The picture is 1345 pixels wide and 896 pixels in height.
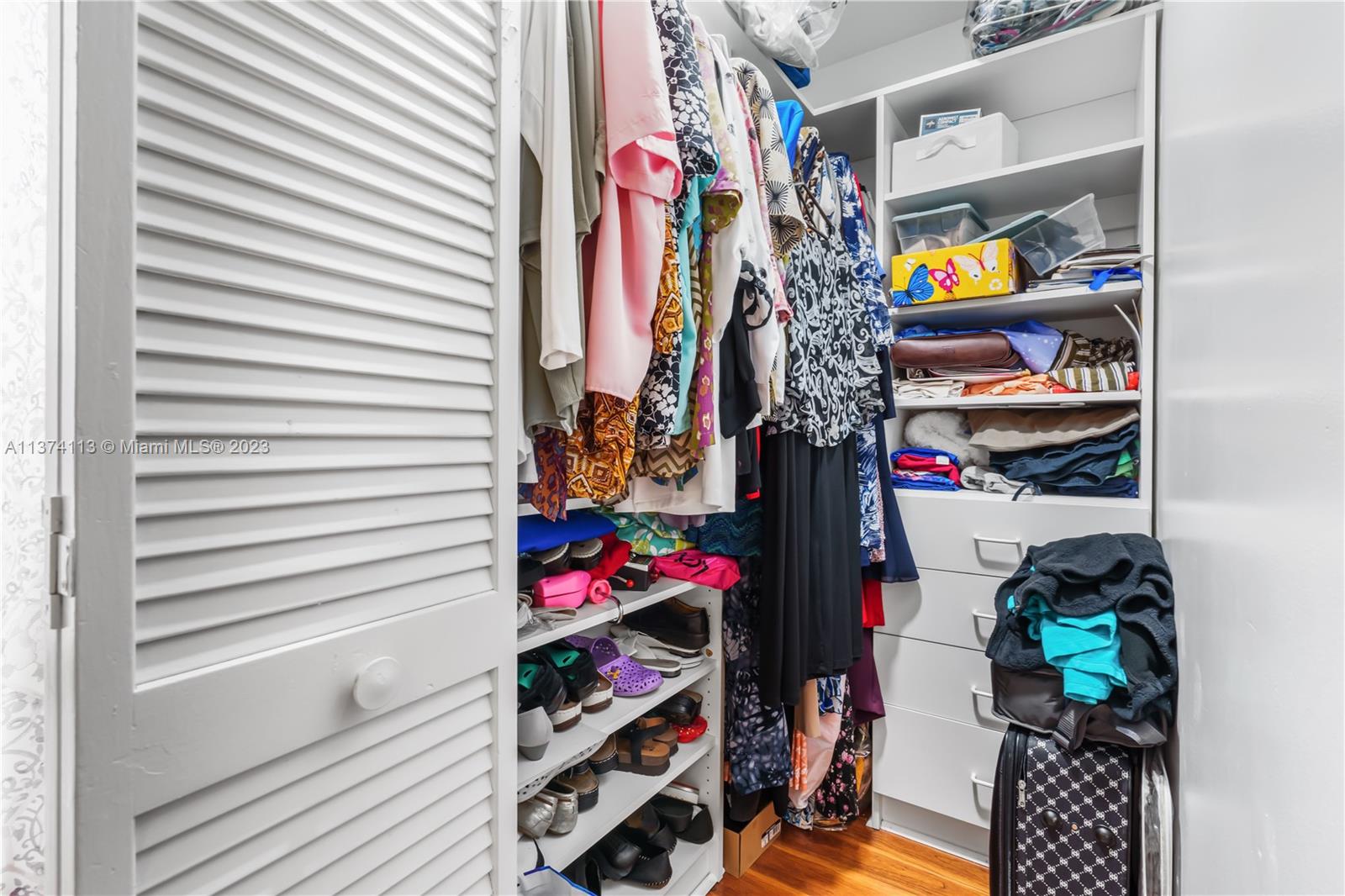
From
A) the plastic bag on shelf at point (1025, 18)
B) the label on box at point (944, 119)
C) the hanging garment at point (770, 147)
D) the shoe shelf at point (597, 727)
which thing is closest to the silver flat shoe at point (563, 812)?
the shoe shelf at point (597, 727)

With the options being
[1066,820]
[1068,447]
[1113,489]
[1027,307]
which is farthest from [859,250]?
[1066,820]

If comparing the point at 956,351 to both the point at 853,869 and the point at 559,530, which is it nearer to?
the point at 559,530

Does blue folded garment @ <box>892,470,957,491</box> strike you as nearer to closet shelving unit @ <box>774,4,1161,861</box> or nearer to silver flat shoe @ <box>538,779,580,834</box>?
closet shelving unit @ <box>774,4,1161,861</box>

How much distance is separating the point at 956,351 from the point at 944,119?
67 centimetres

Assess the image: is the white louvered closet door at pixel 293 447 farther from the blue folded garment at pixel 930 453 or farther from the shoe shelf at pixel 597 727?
the blue folded garment at pixel 930 453

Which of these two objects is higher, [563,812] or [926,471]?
[926,471]

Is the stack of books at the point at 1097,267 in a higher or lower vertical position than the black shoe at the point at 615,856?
higher

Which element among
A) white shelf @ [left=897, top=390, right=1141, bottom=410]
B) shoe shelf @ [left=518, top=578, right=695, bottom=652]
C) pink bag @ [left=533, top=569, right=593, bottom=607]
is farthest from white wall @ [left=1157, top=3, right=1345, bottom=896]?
pink bag @ [left=533, top=569, right=593, bottom=607]

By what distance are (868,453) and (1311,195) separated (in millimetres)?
1279

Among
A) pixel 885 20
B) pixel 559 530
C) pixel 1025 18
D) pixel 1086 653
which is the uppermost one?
pixel 885 20

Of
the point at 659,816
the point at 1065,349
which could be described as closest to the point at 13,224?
the point at 659,816

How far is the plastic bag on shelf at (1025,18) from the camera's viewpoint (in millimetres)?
1526

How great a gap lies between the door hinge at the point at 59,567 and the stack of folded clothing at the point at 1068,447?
5.95 feet

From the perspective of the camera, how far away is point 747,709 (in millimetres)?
1587
